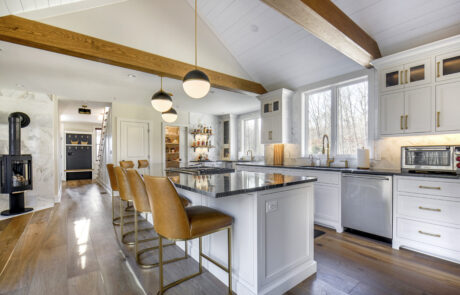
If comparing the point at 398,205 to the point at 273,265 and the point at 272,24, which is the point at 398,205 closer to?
the point at 273,265

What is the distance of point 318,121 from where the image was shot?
13.6 ft

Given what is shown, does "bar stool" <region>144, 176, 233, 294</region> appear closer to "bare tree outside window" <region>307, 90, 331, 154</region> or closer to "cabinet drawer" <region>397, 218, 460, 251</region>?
"cabinet drawer" <region>397, 218, 460, 251</region>

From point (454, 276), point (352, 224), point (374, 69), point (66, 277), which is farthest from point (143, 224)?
point (374, 69)

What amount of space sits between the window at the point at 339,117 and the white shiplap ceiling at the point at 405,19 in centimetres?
75

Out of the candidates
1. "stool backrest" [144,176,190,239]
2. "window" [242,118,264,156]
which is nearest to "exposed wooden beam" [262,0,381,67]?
"stool backrest" [144,176,190,239]

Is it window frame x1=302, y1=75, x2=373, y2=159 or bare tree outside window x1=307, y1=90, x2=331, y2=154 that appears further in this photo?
bare tree outside window x1=307, y1=90, x2=331, y2=154

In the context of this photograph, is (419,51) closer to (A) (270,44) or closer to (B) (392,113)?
(B) (392,113)

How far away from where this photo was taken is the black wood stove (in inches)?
152

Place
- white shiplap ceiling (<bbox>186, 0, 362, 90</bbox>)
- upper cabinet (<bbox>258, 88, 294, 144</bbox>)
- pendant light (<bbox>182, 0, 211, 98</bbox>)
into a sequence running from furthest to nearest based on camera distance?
upper cabinet (<bbox>258, 88, 294, 144</bbox>)
white shiplap ceiling (<bbox>186, 0, 362, 90</bbox>)
pendant light (<bbox>182, 0, 211, 98</bbox>)

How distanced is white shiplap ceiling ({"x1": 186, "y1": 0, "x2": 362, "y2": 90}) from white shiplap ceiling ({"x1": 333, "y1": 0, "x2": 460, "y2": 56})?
0.56 m

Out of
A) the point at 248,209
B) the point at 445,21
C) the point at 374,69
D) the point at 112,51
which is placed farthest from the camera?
the point at 374,69

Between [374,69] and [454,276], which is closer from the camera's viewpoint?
[454,276]

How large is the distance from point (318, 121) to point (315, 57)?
1.19 metres

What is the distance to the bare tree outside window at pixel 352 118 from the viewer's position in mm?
3523
